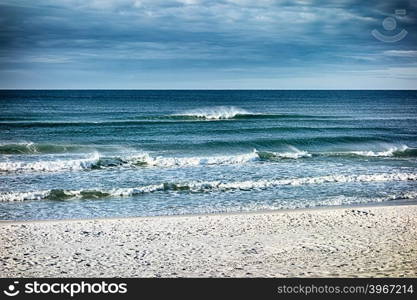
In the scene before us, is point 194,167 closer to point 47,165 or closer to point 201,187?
point 201,187

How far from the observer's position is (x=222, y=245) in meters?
6.25

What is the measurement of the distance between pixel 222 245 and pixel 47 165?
26.0ft

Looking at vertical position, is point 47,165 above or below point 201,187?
above

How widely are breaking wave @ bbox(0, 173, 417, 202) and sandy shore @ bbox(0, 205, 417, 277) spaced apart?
211 centimetres

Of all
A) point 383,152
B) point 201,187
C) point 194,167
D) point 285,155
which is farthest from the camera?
point 383,152

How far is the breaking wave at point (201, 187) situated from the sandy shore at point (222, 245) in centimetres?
211

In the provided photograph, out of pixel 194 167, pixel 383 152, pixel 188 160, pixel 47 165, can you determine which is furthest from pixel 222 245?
pixel 383 152

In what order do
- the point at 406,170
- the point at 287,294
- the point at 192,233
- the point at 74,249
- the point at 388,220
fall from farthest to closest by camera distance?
the point at 406,170 → the point at 388,220 → the point at 192,233 → the point at 74,249 → the point at 287,294

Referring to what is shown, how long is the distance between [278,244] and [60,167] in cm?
800

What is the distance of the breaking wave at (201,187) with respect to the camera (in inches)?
374

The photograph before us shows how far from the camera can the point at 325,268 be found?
209 inches

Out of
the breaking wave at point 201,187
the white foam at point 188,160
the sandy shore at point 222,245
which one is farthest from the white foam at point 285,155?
the sandy shore at point 222,245

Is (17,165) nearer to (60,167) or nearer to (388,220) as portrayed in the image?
(60,167)

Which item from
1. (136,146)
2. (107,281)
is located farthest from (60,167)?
(107,281)
